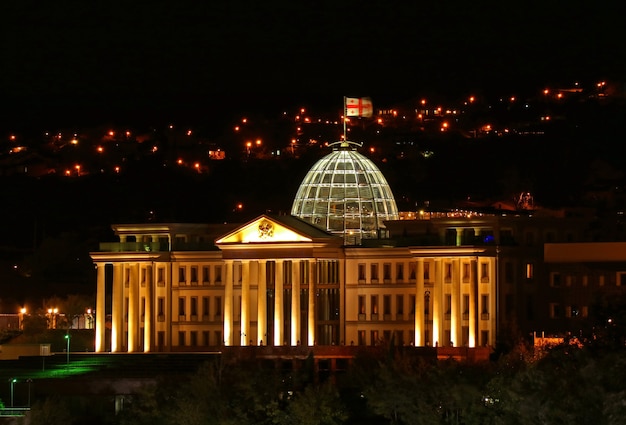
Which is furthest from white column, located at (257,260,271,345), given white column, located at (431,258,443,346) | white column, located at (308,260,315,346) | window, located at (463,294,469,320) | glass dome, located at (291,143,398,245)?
window, located at (463,294,469,320)

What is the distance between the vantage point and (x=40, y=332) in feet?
554

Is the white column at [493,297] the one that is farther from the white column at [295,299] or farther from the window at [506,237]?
the white column at [295,299]

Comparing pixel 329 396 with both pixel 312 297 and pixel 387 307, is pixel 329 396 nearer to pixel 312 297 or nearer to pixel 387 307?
pixel 312 297

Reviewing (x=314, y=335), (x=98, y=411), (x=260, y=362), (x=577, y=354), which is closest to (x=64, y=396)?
(x=98, y=411)

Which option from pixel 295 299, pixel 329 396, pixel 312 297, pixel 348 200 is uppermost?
pixel 348 200

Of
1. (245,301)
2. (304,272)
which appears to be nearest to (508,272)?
(304,272)

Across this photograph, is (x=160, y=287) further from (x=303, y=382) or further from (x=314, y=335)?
(x=303, y=382)

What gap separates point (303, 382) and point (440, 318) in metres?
23.6

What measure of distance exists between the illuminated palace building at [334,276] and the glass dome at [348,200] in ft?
0.23

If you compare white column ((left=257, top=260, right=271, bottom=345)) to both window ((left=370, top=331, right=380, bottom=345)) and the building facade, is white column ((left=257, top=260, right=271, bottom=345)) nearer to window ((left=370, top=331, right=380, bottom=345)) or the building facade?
the building facade

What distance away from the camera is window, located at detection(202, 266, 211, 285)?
530 feet

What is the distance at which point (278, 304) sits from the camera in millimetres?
155625

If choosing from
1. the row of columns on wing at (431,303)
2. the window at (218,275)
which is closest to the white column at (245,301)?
the window at (218,275)

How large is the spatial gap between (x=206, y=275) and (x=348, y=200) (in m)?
11.3
